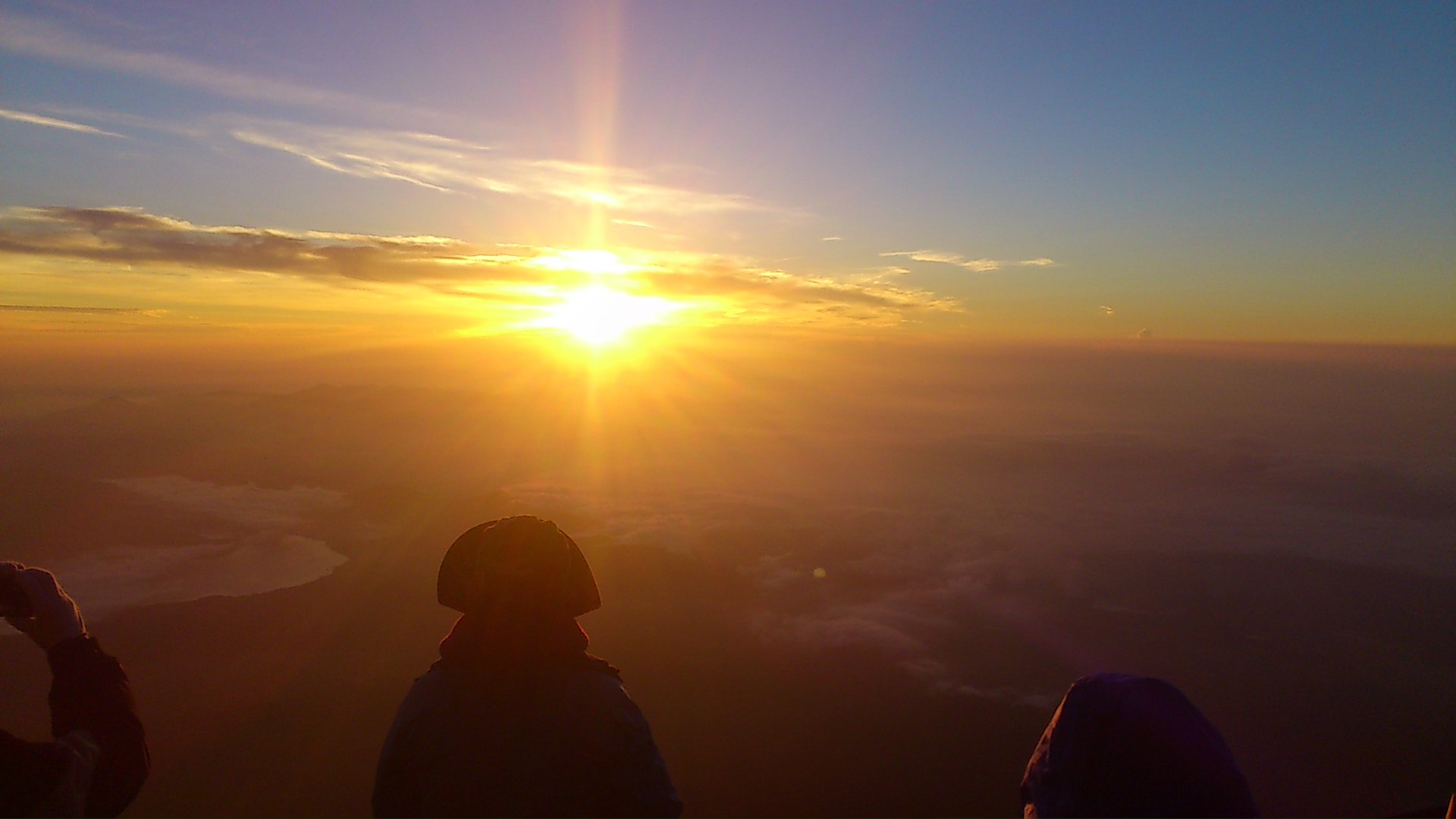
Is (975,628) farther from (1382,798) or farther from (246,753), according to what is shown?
(246,753)

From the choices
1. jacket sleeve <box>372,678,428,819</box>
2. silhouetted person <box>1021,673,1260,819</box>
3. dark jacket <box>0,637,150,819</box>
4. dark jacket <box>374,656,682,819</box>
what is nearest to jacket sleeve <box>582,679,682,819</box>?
dark jacket <box>374,656,682,819</box>

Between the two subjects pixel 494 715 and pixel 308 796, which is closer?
pixel 494 715

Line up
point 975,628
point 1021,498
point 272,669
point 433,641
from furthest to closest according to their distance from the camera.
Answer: point 1021,498, point 975,628, point 433,641, point 272,669

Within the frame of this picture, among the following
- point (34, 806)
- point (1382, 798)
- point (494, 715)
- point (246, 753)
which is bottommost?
point (246, 753)

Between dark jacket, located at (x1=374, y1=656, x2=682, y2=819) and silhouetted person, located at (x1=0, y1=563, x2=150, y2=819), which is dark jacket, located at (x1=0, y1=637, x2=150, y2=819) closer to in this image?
silhouetted person, located at (x1=0, y1=563, x2=150, y2=819)

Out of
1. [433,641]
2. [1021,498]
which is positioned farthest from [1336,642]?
[433,641]

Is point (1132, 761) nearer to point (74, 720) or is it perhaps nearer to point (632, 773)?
point (632, 773)
